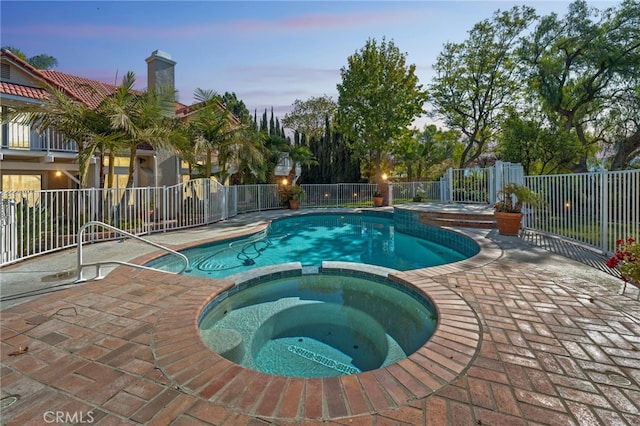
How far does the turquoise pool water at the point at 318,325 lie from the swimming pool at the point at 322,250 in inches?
65.0

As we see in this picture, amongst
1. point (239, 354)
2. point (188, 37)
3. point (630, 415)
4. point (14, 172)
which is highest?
point (188, 37)

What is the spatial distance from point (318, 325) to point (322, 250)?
421 cm

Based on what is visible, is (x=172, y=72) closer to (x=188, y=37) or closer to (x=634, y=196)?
(x=188, y=37)

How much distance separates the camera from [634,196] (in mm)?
4617

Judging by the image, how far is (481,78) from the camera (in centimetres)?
2078

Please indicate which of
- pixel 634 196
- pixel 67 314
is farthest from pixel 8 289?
pixel 634 196

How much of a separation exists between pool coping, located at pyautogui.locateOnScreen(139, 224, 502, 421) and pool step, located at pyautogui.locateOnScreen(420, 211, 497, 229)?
718 cm

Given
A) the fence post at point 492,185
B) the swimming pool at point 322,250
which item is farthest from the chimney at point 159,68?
the fence post at point 492,185

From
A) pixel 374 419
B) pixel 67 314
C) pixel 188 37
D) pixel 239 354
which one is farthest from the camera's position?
pixel 188 37

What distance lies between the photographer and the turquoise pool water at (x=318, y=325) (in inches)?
109

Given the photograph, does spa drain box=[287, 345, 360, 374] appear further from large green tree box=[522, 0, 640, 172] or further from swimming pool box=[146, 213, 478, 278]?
large green tree box=[522, 0, 640, 172]

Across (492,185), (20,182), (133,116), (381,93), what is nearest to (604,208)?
(492,185)

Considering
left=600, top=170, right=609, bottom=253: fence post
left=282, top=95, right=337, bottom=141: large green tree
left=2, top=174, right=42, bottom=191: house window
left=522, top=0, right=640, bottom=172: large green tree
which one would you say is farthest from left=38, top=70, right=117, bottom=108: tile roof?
left=522, top=0, right=640, bottom=172: large green tree

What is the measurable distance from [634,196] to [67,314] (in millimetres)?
7942
